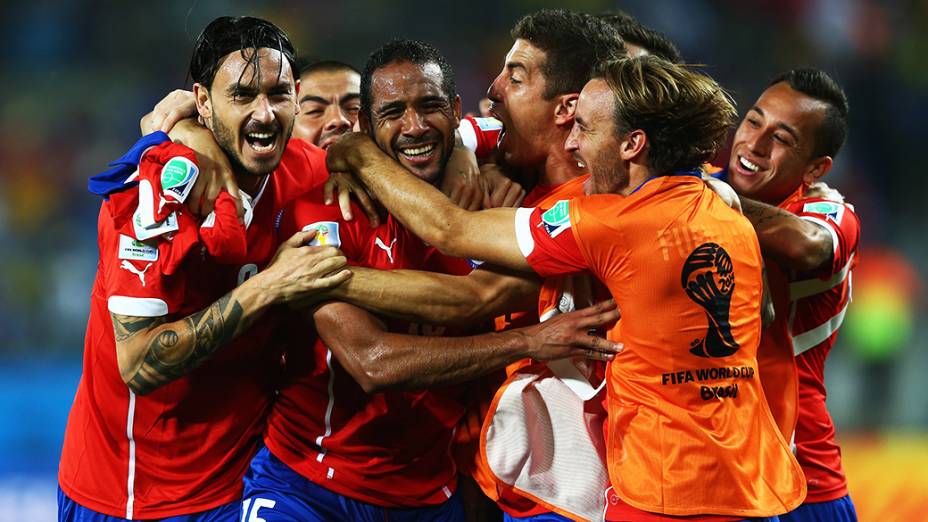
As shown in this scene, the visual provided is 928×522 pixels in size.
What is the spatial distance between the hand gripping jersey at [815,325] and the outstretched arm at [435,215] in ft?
4.33

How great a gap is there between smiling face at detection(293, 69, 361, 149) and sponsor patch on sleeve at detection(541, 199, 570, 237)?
2357 millimetres

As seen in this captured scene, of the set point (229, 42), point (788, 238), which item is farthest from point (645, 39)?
point (229, 42)

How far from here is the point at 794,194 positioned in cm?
467

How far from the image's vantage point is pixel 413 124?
3939mm

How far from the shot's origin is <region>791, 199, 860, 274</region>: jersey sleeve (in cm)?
420

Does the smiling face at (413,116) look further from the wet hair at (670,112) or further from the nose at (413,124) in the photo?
the wet hair at (670,112)

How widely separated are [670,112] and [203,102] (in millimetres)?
1778

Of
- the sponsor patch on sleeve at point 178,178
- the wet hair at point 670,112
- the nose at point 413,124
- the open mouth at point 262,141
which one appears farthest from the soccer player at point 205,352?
the wet hair at point 670,112

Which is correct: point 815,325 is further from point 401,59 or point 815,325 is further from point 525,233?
point 401,59

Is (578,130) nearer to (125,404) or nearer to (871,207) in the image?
(125,404)

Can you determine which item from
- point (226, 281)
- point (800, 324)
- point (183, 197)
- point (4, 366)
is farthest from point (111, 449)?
point (4, 366)

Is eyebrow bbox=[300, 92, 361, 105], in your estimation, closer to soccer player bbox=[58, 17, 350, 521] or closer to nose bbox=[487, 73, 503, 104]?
nose bbox=[487, 73, 503, 104]

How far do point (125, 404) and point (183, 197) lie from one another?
0.95 metres

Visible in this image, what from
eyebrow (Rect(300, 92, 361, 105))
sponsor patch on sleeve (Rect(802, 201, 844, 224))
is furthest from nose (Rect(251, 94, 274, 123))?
sponsor patch on sleeve (Rect(802, 201, 844, 224))
